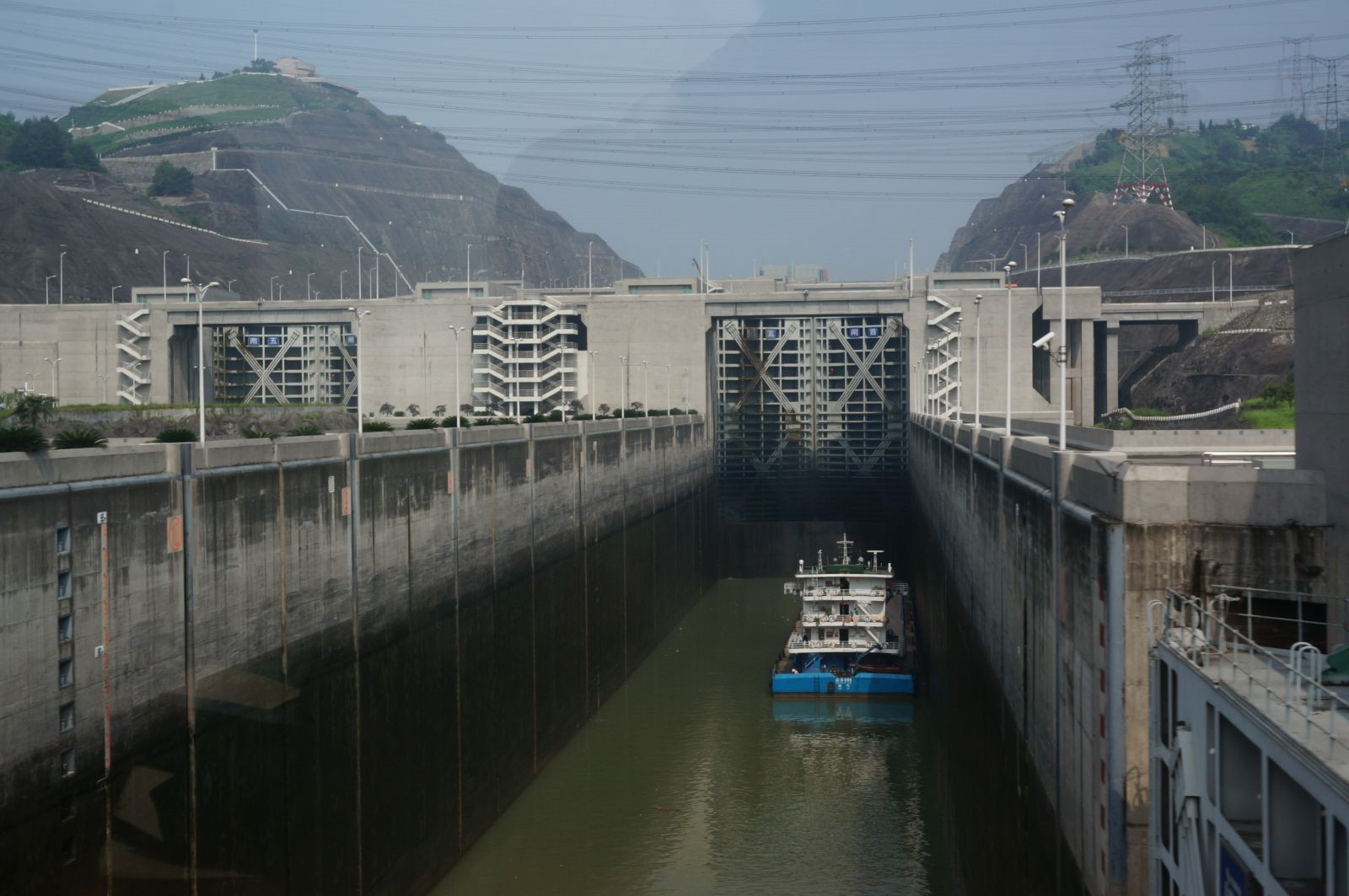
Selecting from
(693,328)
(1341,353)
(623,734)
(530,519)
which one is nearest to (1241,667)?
(1341,353)

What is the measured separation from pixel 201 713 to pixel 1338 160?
191 m

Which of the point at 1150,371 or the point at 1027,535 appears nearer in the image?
the point at 1027,535

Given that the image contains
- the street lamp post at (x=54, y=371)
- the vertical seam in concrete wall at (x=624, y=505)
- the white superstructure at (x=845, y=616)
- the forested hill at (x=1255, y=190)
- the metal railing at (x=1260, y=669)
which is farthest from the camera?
the forested hill at (x=1255, y=190)

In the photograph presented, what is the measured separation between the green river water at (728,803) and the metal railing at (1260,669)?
12101 mm

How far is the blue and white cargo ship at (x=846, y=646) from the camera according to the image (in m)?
35.8

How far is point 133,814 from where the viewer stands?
40.4ft

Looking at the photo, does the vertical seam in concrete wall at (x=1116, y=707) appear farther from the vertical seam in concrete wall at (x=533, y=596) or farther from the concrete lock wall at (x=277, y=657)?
the vertical seam in concrete wall at (x=533, y=596)

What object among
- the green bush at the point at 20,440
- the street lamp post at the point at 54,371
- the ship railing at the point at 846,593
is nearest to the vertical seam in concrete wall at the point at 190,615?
the green bush at the point at 20,440

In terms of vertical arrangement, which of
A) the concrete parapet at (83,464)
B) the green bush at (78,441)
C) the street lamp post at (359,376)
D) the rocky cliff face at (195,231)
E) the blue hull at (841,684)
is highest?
the rocky cliff face at (195,231)

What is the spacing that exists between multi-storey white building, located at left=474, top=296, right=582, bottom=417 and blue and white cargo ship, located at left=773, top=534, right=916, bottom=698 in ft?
77.4

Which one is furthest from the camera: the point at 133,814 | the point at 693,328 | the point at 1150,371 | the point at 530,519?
the point at 1150,371

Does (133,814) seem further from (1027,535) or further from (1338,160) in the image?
(1338,160)

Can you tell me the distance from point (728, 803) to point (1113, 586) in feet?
58.0

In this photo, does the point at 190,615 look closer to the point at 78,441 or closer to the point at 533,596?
the point at 78,441
